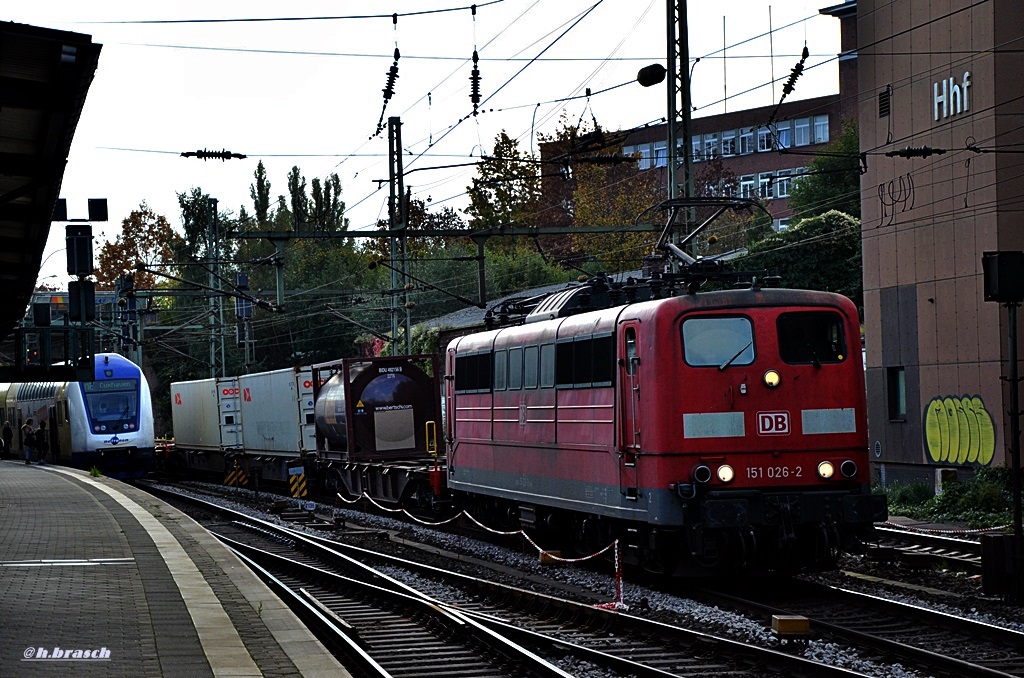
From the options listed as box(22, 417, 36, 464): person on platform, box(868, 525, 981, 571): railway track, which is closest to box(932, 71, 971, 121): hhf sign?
box(868, 525, 981, 571): railway track

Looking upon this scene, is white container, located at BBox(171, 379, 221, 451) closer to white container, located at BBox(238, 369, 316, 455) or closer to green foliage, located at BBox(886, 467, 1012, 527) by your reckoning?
white container, located at BBox(238, 369, 316, 455)

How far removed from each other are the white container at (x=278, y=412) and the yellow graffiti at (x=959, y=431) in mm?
15224

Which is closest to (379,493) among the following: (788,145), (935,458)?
(935,458)

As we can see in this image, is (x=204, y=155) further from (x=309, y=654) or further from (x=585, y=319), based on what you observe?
(x=309, y=654)

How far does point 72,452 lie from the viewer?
4266 centimetres

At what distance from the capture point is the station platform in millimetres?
9523

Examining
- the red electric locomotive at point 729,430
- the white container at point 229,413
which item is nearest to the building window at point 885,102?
the red electric locomotive at point 729,430

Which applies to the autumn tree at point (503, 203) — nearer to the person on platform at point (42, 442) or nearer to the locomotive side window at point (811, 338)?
the person on platform at point (42, 442)

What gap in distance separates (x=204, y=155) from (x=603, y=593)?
52.8ft

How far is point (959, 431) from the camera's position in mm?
26125

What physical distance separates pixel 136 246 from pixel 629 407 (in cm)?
7372

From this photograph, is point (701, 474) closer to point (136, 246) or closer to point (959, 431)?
point (959, 431)

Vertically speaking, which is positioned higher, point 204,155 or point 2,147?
point 204,155

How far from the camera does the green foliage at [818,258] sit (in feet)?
154
